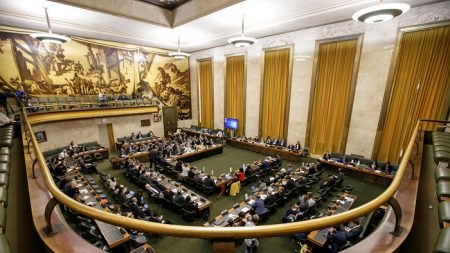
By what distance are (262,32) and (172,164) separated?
8975mm

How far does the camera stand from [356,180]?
8945 millimetres

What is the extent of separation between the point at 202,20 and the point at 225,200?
8.64m

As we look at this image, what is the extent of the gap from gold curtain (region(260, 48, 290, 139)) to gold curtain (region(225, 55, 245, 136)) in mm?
1845

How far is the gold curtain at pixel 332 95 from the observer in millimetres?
9938

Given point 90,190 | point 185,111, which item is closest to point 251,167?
point 90,190

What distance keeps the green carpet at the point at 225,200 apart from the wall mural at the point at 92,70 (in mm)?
5642

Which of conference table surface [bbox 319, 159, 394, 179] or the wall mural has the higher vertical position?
the wall mural

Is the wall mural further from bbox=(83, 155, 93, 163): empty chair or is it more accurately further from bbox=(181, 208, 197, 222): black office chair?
bbox=(181, 208, 197, 222): black office chair

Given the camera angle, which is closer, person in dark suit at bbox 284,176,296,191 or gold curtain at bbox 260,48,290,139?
person in dark suit at bbox 284,176,296,191

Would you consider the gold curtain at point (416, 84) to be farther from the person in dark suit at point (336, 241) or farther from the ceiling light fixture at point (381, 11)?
the person in dark suit at point (336, 241)

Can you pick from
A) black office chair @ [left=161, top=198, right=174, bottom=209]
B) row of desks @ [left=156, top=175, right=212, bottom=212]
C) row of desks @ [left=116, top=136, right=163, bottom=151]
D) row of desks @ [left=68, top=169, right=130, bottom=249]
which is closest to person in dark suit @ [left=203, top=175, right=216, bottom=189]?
row of desks @ [left=156, top=175, right=212, bottom=212]

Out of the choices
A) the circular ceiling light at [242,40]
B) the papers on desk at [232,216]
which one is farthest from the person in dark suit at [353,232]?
the circular ceiling light at [242,40]

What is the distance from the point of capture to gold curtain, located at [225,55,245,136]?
572 inches

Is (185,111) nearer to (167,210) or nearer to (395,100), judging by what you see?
(167,210)
